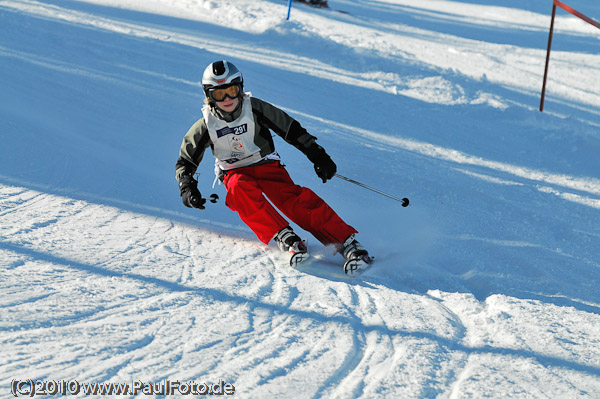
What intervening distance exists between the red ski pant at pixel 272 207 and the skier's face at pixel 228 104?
45 centimetres

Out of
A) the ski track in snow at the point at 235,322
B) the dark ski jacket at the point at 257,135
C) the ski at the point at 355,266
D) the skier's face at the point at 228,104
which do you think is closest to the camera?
the ski track in snow at the point at 235,322

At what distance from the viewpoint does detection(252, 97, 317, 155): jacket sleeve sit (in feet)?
14.0

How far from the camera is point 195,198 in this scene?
3955mm

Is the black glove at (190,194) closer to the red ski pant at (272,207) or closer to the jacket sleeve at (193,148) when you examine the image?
the jacket sleeve at (193,148)

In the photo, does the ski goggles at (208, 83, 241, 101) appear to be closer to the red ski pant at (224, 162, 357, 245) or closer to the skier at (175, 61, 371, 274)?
the skier at (175, 61, 371, 274)

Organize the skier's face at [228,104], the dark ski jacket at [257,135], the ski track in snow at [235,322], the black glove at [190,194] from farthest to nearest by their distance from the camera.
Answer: the dark ski jacket at [257,135] → the skier's face at [228,104] → the black glove at [190,194] → the ski track in snow at [235,322]

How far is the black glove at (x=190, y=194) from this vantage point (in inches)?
156

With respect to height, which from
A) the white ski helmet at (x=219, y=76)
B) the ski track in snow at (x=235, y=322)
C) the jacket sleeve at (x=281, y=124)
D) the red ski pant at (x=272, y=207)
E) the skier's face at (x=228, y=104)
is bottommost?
the ski track in snow at (x=235, y=322)

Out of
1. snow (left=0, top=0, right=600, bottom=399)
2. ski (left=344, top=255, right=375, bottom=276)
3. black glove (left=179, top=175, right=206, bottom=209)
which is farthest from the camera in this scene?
black glove (left=179, top=175, right=206, bottom=209)

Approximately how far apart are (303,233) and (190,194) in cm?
98

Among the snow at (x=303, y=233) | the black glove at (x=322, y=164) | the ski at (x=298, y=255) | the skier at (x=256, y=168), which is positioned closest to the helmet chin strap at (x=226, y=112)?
the skier at (x=256, y=168)

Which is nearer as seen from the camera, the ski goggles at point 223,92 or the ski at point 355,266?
the ski at point 355,266

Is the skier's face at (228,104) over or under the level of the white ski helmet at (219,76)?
under

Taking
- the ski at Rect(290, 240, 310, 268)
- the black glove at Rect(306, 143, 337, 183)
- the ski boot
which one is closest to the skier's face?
the black glove at Rect(306, 143, 337, 183)
